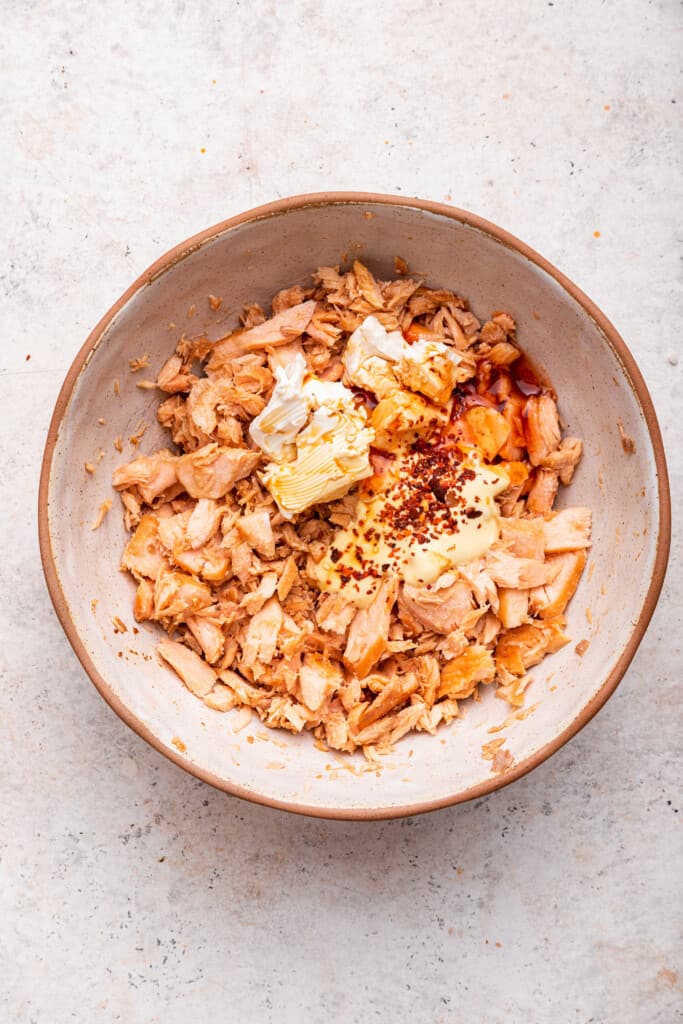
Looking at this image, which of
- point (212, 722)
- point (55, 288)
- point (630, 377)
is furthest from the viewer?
point (55, 288)

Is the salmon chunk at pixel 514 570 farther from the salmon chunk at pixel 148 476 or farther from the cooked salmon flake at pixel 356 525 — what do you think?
the salmon chunk at pixel 148 476

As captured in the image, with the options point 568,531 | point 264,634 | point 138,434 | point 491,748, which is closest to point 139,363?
point 138,434

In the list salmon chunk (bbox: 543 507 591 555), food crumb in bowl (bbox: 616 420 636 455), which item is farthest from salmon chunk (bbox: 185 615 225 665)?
food crumb in bowl (bbox: 616 420 636 455)

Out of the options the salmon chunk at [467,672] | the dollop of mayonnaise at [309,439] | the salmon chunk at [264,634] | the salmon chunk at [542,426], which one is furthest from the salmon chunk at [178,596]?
the salmon chunk at [542,426]

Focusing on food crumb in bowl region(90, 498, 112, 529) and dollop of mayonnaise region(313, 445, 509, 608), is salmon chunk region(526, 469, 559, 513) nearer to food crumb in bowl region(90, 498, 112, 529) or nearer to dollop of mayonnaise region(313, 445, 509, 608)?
dollop of mayonnaise region(313, 445, 509, 608)

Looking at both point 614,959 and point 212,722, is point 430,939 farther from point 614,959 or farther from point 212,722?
point 212,722

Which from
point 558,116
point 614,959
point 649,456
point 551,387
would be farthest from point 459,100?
point 614,959

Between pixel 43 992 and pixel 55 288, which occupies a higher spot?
pixel 55 288
